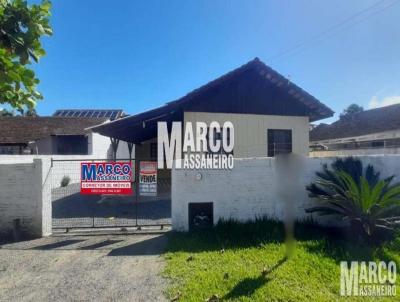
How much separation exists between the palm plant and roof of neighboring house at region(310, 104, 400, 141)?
63.2ft

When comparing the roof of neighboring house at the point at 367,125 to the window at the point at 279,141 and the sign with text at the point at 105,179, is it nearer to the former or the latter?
the window at the point at 279,141

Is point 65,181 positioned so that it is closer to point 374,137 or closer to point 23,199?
point 23,199

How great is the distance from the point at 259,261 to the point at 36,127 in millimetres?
22994

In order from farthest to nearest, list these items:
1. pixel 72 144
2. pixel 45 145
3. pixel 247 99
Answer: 1. pixel 72 144
2. pixel 45 145
3. pixel 247 99

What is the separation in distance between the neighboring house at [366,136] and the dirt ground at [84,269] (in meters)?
14.9

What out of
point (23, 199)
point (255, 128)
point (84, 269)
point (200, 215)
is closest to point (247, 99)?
point (255, 128)

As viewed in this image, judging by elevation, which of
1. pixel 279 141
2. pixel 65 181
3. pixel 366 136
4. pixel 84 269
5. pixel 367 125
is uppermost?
pixel 367 125

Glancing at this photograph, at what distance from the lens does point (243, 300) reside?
3.16 metres

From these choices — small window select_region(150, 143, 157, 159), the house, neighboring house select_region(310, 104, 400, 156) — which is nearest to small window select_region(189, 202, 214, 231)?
small window select_region(150, 143, 157, 159)

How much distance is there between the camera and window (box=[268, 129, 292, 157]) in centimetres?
1079

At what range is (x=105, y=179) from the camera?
6.23 metres

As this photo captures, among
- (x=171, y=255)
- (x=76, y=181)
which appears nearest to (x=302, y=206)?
(x=171, y=255)

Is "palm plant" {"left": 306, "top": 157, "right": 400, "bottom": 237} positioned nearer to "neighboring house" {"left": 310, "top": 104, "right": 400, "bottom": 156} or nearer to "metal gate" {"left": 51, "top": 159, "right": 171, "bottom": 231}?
"metal gate" {"left": 51, "top": 159, "right": 171, "bottom": 231}

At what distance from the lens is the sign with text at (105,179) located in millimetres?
6195
